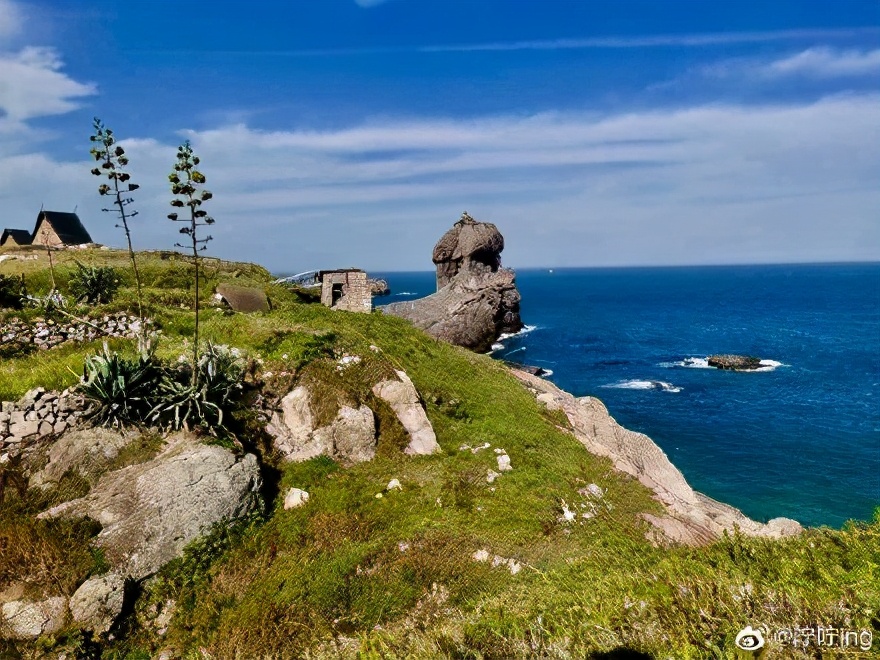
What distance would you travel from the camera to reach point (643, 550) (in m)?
11.5

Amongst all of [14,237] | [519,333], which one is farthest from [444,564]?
[519,333]

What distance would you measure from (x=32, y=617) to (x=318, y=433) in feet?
23.2

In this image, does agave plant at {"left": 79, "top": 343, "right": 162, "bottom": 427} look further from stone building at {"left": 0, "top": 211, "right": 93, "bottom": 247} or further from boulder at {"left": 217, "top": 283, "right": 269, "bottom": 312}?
stone building at {"left": 0, "top": 211, "right": 93, "bottom": 247}

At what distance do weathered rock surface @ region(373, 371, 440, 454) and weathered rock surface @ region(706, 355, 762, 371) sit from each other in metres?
52.2

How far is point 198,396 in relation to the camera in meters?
12.7

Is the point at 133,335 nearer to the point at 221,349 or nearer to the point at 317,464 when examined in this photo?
the point at 221,349

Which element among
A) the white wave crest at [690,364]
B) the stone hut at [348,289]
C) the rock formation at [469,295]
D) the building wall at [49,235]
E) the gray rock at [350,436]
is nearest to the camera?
the gray rock at [350,436]

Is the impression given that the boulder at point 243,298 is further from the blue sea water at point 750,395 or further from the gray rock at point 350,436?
the blue sea water at point 750,395

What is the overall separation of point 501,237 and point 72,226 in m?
56.4

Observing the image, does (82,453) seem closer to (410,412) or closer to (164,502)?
(164,502)

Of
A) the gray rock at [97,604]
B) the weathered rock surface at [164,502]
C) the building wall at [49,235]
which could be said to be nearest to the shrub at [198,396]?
the weathered rock surface at [164,502]

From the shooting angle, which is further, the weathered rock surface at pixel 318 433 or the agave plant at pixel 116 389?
the weathered rock surface at pixel 318 433

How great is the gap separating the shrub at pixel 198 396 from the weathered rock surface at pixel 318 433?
1.52m

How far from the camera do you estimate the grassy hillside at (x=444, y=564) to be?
23.2ft
